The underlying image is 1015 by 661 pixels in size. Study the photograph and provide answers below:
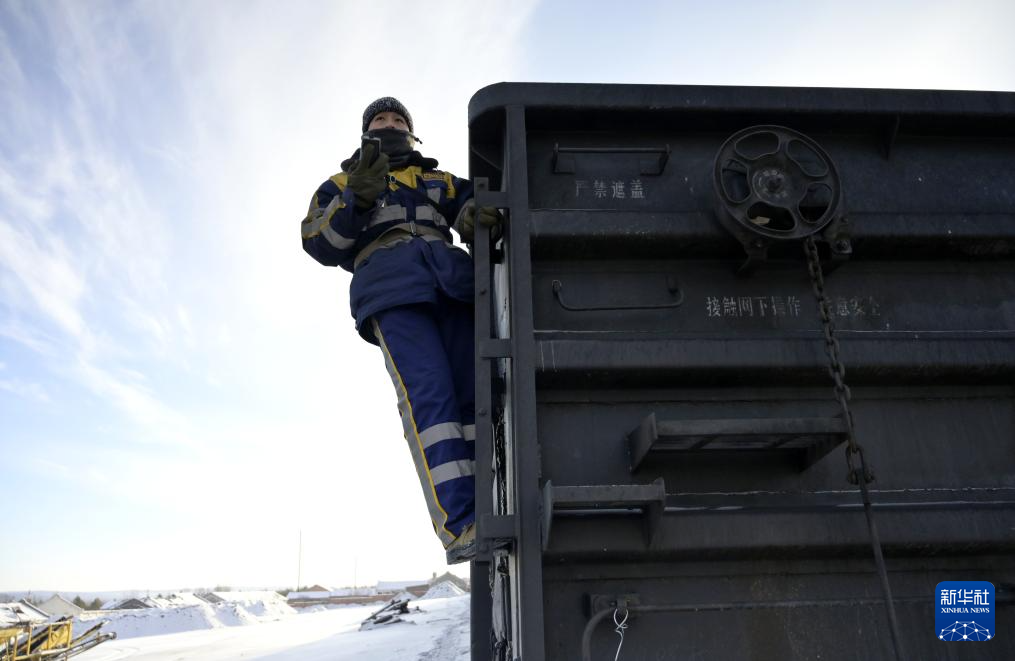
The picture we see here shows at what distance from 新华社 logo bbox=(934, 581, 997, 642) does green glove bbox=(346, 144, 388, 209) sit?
2.15 m

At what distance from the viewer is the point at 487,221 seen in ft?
7.63

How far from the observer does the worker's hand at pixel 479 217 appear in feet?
7.60

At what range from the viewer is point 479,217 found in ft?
7.59

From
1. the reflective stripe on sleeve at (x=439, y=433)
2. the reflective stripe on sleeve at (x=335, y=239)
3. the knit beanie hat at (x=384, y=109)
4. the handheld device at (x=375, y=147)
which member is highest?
the knit beanie hat at (x=384, y=109)

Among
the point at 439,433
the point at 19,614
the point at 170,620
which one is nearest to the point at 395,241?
the point at 439,433

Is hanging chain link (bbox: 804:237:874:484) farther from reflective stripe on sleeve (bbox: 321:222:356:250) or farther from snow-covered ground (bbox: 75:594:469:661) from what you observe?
snow-covered ground (bbox: 75:594:469:661)

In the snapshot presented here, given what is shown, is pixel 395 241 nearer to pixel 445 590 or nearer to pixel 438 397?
pixel 438 397

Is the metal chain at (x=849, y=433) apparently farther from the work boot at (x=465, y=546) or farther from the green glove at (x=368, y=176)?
the green glove at (x=368, y=176)

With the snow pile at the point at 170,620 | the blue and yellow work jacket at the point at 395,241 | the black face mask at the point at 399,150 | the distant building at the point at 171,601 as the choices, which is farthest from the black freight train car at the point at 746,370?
the distant building at the point at 171,601

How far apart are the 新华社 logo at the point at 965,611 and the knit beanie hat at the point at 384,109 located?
2.75 m

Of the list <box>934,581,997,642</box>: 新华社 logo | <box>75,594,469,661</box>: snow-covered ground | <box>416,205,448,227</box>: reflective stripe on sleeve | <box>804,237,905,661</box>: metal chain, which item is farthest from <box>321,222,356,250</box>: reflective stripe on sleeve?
<box>75,594,469,661</box>: snow-covered ground

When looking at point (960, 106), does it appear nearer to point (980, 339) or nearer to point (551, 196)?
point (980, 339)

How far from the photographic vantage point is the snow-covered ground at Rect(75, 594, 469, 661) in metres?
7.72

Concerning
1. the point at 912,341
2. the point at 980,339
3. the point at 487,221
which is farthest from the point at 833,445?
the point at 487,221
